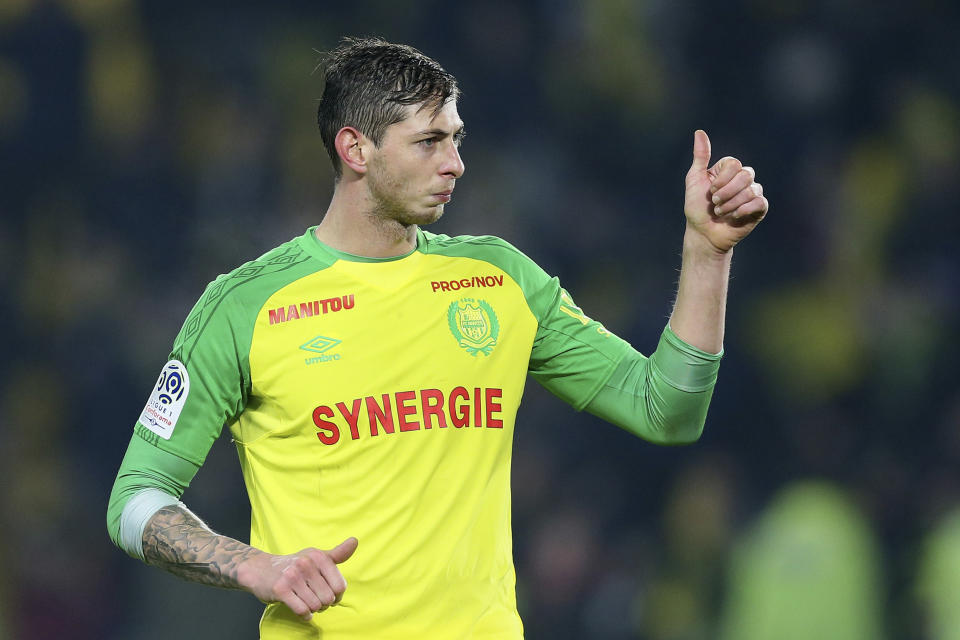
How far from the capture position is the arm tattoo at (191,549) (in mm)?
2432

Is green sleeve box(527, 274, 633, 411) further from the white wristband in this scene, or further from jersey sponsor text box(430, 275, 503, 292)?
the white wristband

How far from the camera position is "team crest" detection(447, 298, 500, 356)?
282 centimetres

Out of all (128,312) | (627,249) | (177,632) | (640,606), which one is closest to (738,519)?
(640,606)

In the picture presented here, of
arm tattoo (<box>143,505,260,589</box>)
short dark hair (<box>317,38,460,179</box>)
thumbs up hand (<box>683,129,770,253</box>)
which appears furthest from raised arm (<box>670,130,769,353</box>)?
arm tattoo (<box>143,505,260,589</box>)

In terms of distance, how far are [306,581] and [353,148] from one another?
1.11 m

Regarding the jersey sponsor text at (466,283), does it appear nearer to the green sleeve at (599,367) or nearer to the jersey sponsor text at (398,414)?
the green sleeve at (599,367)

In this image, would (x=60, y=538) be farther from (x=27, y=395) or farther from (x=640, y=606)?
(x=640, y=606)

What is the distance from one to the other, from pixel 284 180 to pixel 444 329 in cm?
414

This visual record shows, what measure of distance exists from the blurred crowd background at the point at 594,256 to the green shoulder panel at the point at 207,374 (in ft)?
11.5

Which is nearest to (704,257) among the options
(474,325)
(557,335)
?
(557,335)

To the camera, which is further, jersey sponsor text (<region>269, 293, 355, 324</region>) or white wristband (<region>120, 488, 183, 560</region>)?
jersey sponsor text (<region>269, 293, 355, 324</region>)

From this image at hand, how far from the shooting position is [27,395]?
6359 mm

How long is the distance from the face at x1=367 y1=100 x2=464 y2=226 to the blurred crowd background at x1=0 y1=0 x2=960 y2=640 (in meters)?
3.53

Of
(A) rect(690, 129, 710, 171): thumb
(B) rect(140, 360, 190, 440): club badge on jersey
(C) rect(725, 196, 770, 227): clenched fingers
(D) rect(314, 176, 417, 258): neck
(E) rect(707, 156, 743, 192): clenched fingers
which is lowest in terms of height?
(B) rect(140, 360, 190, 440): club badge on jersey
